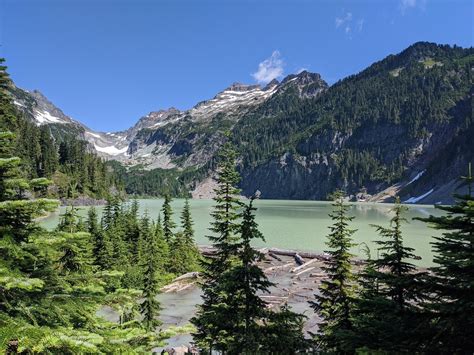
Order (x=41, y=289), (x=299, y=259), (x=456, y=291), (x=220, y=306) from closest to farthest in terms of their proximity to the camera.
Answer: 1. (x=41, y=289)
2. (x=456, y=291)
3. (x=220, y=306)
4. (x=299, y=259)

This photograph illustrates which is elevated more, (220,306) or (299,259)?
(220,306)

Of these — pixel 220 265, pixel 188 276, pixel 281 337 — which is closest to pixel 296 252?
pixel 188 276

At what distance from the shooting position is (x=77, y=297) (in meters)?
4.95

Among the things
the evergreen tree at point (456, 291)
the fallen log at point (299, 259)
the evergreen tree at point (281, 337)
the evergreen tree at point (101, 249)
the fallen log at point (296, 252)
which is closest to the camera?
the evergreen tree at point (456, 291)

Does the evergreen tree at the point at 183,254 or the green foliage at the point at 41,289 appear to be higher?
the green foliage at the point at 41,289

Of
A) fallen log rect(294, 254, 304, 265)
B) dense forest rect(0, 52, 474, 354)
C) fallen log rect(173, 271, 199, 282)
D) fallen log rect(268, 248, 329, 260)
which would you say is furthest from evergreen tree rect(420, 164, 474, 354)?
fallen log rect(268, 248, 329, 260)

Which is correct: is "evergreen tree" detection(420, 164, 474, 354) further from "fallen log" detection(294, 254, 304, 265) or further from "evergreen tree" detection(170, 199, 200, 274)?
"fallen log" detection(294, 254, 304, 265)

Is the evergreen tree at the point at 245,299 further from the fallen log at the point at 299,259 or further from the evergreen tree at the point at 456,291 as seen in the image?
the fallen log at the point at 299,259

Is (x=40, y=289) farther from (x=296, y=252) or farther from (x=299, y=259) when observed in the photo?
(x=296, y=252)

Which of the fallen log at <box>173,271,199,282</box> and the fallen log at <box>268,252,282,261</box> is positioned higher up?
the fallen log at <box>268,252,282,261</box>

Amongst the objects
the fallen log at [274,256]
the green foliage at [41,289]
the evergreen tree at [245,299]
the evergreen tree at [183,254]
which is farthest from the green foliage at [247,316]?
the fallen log at [274,256]

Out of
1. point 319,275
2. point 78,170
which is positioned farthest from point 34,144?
point 319,275

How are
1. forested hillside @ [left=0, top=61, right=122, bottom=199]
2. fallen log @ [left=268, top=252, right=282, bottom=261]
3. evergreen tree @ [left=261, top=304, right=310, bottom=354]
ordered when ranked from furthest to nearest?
forested hillside @ [left=0, top=61, right=122, bottom=199]
fallen log @ [left=268, top=252, right=282, bottom=261]
evergreen tree @ [left=261, top=304, right=310, bottom=354]

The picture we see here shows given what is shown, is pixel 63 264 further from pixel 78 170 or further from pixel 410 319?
pixel 78 170
